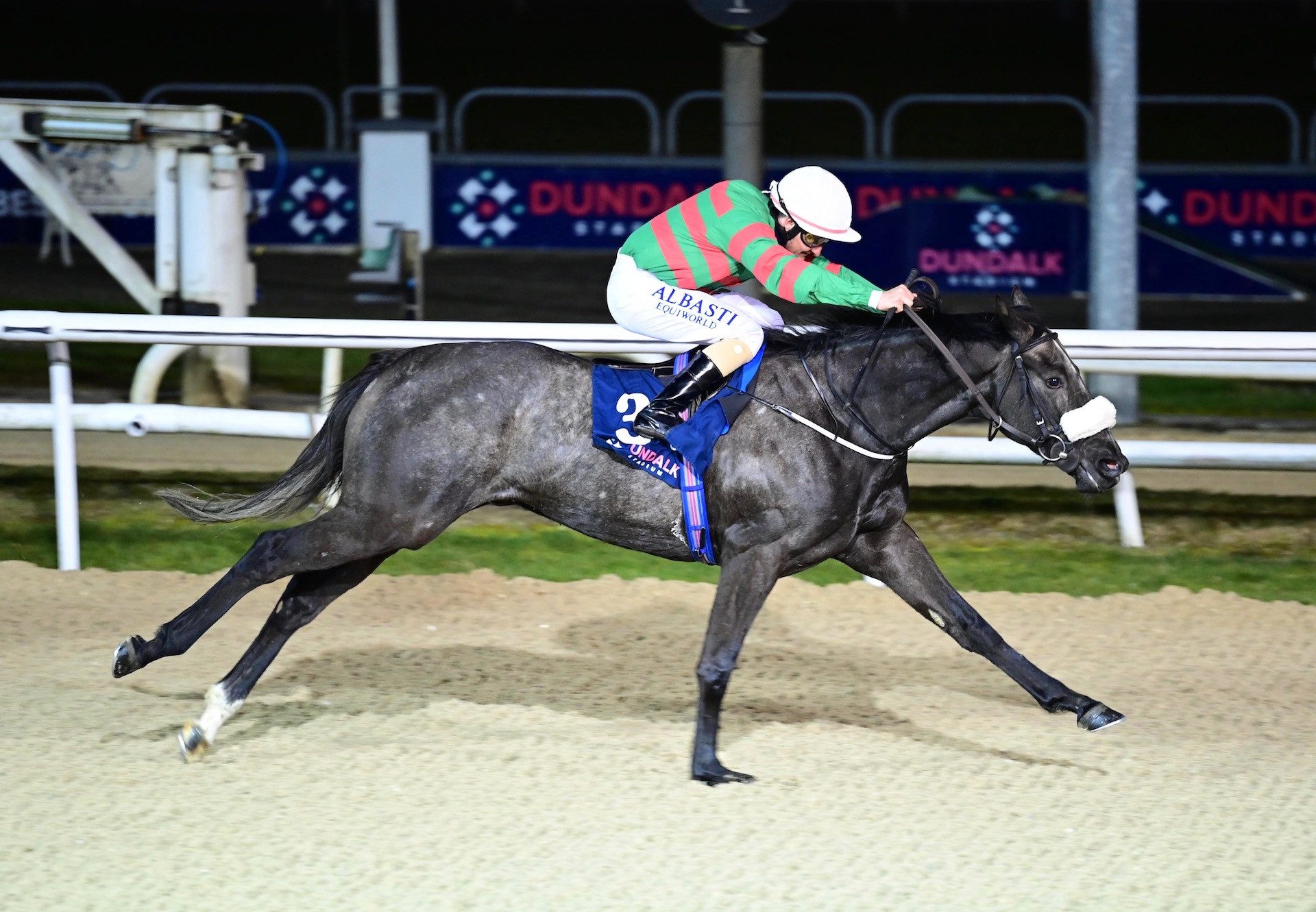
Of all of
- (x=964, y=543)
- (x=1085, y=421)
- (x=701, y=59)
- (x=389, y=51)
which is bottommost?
(x=964, y=543)

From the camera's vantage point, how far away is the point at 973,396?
469 cm

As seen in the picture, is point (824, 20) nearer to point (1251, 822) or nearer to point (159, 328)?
point (159, 328)

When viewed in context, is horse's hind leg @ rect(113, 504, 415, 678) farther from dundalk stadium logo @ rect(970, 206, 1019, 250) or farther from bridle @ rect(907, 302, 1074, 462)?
dundalk stadium logo @ rect(970, 206, 1019, 250)

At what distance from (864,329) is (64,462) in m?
3.47

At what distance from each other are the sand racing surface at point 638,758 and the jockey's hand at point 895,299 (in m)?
1.30

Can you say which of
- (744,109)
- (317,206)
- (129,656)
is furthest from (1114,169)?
(317,206)

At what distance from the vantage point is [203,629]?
4.84 m

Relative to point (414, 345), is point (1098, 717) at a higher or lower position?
lower

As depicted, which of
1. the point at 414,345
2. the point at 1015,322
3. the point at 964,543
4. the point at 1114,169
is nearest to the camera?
the point at 1015,322

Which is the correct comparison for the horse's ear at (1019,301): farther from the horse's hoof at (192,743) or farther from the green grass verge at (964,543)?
the horse's hoof at (192,743)

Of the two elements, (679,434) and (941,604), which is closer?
(679,434)

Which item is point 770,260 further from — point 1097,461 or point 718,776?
point 718,776

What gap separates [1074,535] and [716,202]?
3.24 m

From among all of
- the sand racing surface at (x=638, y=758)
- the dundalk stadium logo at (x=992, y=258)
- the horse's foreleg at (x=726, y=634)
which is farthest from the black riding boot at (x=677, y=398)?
the dundalk stadium logo at (x=992, y=258)
